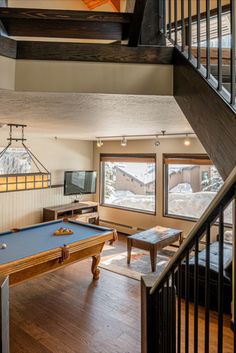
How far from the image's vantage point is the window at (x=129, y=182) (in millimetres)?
6477

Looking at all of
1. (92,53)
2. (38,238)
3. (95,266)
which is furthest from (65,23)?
(95,266)

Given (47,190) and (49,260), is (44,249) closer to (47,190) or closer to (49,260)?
(49,260)

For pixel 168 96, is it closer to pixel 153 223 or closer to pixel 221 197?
pixel 221 197

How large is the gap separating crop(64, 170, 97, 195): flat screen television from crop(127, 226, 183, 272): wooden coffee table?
2363mm

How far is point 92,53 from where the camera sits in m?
1.53

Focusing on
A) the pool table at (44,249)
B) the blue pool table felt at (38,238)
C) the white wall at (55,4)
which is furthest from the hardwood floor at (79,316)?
the white wall at (55,4)

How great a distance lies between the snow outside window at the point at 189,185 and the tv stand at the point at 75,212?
1.90 m

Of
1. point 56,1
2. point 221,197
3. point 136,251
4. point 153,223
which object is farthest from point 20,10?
point 153,223

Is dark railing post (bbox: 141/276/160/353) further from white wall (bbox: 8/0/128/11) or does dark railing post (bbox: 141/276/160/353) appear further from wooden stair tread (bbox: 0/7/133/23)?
white wall (bbox: 8/0/128/11)

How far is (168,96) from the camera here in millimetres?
1604

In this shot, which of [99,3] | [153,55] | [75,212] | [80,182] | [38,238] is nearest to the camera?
[153,55]

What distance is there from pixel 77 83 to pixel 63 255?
2.37 metres

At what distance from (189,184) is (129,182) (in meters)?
1.75

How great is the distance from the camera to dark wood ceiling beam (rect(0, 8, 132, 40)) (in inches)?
58.3
